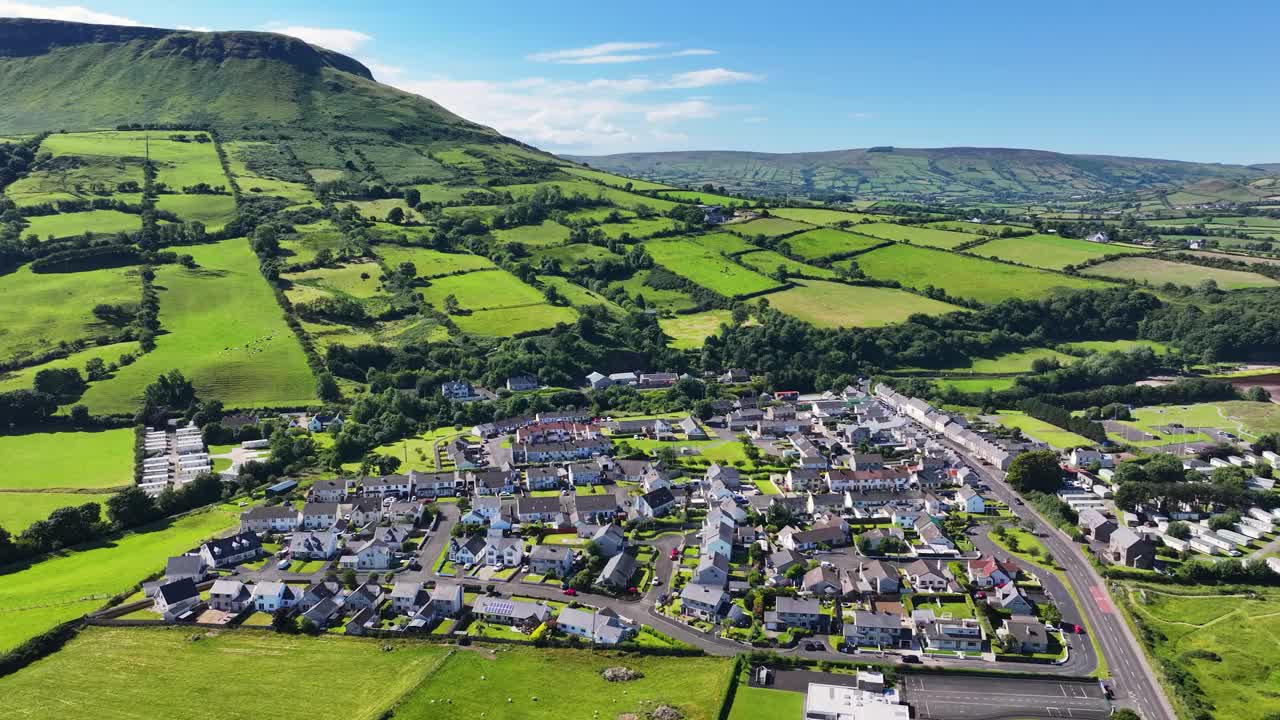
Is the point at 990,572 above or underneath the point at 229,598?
above

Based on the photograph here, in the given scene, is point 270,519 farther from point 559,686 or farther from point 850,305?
point 850,305

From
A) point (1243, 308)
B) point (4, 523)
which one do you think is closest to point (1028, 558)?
point (4, 523)

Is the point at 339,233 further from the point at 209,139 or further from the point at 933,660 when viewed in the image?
the point at 933,660

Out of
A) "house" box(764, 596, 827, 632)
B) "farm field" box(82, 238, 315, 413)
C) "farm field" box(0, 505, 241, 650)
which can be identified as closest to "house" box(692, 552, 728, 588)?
"house" box(764, 596, 827, 632)

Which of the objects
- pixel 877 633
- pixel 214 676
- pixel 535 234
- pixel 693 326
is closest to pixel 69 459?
pixel 214 676

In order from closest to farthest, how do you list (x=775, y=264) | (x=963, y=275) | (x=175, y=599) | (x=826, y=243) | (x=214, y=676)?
(x=214, y=676) → (x=175, y=599) → (x=963, y=275) → (x=775, y=264) → (x=826, y=243)

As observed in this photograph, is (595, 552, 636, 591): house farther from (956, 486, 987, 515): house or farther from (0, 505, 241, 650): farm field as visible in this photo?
(0, 505, 241, 650): farm field
